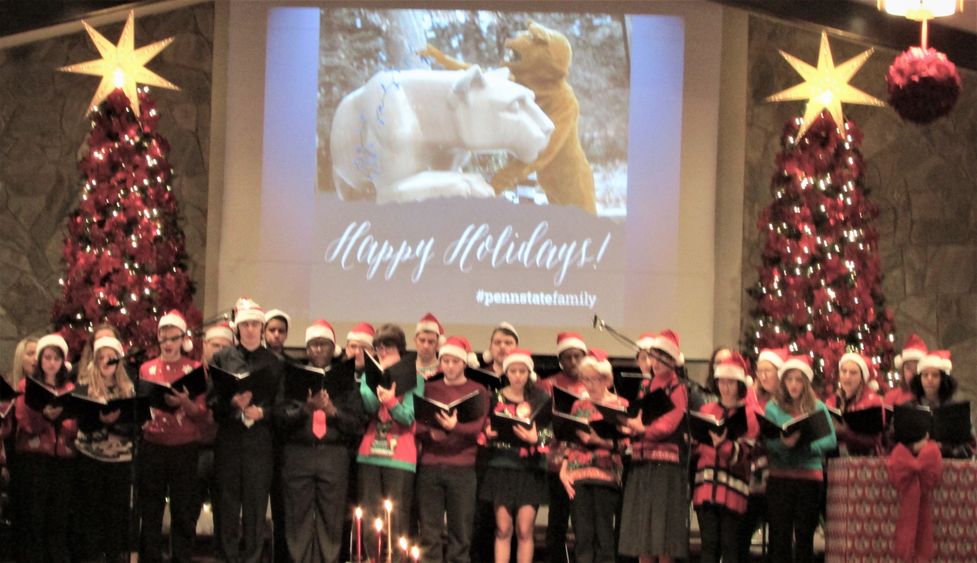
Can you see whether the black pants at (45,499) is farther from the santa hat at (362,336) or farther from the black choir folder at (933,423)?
the black choir folder at (933,423)

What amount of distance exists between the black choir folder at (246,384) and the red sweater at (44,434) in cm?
97

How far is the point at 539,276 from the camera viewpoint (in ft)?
32.5

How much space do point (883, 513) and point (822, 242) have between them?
345 cm

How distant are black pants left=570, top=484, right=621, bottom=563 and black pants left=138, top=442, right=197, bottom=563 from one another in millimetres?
1890

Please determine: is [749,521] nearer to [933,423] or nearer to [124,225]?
[933,423]

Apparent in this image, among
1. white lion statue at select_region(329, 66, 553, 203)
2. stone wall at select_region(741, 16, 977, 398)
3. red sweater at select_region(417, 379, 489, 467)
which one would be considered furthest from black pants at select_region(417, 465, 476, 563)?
stone wall at select_region(741, 16, 977, 398)

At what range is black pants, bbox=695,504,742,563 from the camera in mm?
7141

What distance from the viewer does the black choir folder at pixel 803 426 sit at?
22.4 ft

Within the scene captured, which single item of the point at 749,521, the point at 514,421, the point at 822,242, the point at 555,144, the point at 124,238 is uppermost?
the point at 555,144

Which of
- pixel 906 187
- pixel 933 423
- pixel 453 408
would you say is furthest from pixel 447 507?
pixel 906 187

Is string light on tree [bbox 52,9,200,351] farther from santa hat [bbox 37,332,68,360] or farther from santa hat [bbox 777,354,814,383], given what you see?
santa hat [bbox 777,354,814,383]

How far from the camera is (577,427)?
702 cm

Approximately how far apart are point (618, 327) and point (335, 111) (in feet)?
7.87

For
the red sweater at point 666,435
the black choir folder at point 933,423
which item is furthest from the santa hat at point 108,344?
the black choir folder at point 933,423
